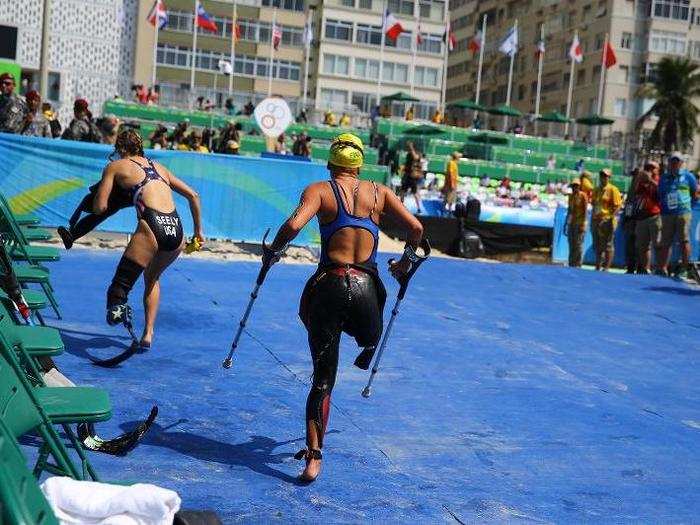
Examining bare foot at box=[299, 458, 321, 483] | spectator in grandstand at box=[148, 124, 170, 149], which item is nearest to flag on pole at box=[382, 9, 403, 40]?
spectator in grandstand at box=[148, 124, 170, 149]

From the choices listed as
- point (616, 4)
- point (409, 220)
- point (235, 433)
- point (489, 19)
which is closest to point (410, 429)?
point (235, 433)

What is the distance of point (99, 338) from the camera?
998cm

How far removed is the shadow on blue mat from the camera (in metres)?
6.28

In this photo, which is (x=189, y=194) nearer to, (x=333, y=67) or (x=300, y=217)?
(x=300, y=217)

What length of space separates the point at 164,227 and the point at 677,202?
12.2 metres

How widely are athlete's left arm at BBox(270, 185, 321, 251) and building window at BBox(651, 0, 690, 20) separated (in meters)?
75.7

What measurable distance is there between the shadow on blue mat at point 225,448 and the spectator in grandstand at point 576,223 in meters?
14.6

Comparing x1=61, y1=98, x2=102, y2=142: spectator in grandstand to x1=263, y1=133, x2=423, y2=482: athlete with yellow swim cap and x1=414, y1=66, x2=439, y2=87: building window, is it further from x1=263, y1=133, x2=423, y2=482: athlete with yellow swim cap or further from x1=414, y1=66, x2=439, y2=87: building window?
x1=414, y1=66, x2=439, y2=87: building window

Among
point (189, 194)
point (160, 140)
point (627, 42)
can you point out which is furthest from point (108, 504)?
point (627, 42)

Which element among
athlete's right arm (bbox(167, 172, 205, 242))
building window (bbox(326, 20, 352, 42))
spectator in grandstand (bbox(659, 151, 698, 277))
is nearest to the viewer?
athlete's right arm (bbox(167, 172, 205, 242))

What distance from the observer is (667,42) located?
7750 cm

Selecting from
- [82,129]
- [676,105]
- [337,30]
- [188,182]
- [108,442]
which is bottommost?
[108,442]

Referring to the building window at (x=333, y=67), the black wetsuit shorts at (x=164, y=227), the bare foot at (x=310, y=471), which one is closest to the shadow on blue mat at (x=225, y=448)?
the bare foot at (x=310, y=471)

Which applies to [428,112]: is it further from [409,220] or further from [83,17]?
[409,220]
